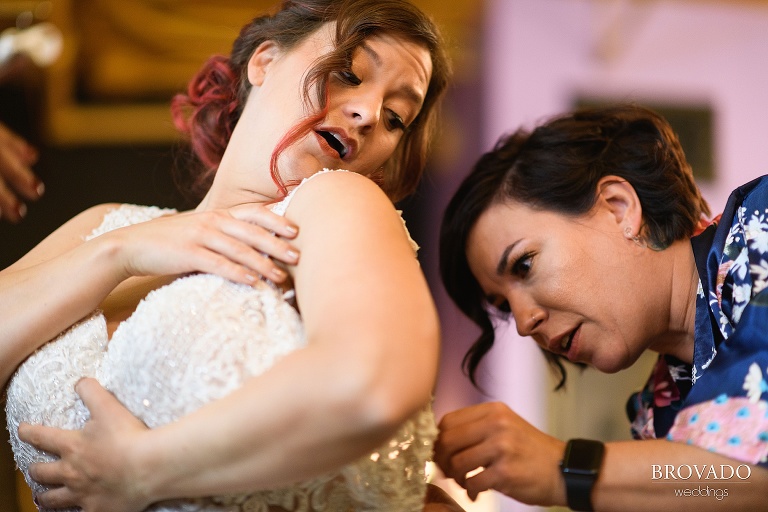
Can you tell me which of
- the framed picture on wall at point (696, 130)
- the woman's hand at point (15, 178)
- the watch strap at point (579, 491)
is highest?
the woman's hand at point (15, 178)

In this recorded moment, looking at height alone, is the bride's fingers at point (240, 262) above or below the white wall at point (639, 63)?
above

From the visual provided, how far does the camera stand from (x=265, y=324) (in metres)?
0.96

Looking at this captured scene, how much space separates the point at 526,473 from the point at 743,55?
3.81 metres

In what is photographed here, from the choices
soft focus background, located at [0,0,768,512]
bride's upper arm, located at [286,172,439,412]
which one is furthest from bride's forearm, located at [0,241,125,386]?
soft focus background, located at [0,0,768,512]

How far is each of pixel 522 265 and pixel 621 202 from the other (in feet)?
0.80

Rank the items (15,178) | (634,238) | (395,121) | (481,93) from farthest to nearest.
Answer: (481,93) → (15,178) → (634,238) → (395,121)

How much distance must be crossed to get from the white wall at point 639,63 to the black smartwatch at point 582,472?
260 cm

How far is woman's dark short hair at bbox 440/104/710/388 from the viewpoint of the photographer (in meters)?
1.60

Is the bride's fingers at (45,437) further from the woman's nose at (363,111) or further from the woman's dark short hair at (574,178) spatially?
the woman's dark short hair at (574,178)

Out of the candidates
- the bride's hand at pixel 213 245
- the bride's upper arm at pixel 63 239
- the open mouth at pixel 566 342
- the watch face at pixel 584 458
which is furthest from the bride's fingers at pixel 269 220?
the open mouth at pixel 566 342

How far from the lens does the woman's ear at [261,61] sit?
54.5 inches

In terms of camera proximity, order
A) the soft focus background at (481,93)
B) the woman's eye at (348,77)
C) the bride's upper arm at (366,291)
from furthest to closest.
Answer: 1. the soft focus background at (481,93)
2. the woman's eye at (348,77)
3. the bride's upper arm at (366,291)

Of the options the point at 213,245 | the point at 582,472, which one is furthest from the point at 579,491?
the point at 213,245

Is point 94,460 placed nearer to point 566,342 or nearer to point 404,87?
point 404,87
